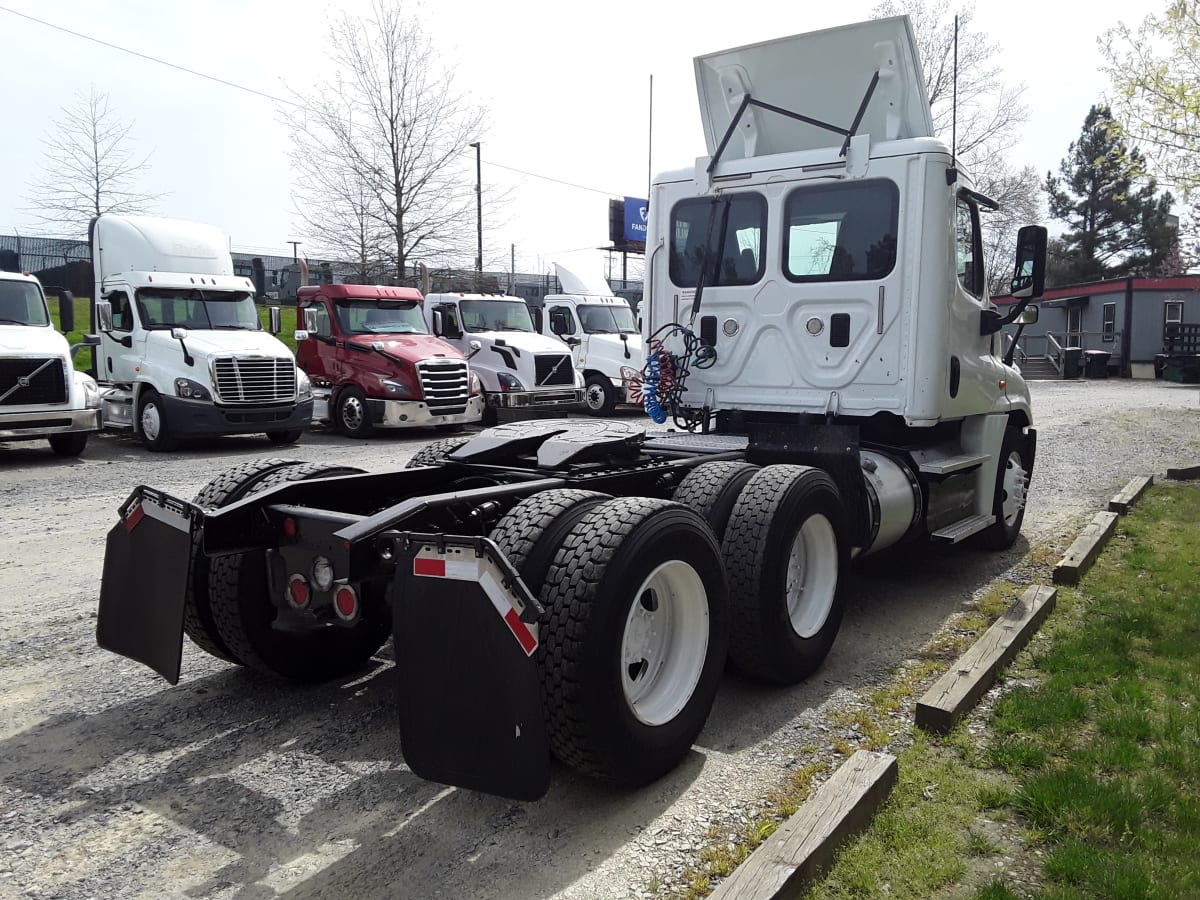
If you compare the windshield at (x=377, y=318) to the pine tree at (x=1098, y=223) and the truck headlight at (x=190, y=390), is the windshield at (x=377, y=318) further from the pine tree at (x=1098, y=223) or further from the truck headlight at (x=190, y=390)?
the pine tree at (x=1098, y=223)

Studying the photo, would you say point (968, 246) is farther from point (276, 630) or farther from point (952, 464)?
point (276, 630)

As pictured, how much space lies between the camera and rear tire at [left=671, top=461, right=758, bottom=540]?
4328 mm

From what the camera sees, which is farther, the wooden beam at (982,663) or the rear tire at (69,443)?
the rear tire at (69,443)

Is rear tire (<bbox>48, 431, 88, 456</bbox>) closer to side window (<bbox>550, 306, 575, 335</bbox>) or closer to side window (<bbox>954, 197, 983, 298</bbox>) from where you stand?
side window (<bbox>550, 306, 575, 335</bbox>)

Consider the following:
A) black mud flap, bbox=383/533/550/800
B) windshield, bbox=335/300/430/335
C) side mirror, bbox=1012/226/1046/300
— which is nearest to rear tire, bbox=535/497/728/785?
black mud flap, bbox=383/533/550/800

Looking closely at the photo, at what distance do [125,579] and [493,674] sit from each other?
6.02ft

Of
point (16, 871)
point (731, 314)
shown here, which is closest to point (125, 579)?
point (16, 871)

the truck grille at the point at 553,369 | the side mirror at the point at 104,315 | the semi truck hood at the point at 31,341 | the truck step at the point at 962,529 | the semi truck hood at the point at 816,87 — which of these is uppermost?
the semi truck hood at the point at 816,87

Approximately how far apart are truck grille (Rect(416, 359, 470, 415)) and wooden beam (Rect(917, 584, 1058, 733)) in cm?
1173

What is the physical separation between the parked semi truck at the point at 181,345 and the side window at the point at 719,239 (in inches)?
363

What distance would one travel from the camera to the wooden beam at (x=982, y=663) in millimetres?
3868

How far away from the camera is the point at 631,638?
138 inches

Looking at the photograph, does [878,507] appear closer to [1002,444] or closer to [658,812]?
[1002,444]

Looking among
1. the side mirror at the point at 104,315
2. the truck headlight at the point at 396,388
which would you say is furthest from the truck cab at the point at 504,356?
the side mirror at the point at 104,315
